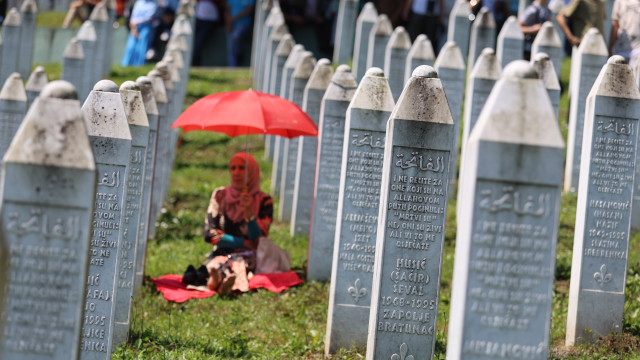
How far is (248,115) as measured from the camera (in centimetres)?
1104

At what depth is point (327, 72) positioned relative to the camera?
12.9 m

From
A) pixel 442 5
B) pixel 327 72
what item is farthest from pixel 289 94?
pixel 442 5

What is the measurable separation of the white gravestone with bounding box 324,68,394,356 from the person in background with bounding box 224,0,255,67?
51.1ft

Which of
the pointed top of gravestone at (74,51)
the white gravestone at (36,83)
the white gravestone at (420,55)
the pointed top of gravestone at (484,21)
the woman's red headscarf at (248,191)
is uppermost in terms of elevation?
the pointed top of gravestone at (484,21)

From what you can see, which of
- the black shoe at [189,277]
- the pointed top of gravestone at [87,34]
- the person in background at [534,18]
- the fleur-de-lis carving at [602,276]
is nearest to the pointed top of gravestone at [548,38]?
the person in background at [534,18]

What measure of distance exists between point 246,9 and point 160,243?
40.0 feet

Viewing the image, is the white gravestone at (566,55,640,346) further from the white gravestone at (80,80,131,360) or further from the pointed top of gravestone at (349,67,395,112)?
the white gravestone at (80,80,131,360)

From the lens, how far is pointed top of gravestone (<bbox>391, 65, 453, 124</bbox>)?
758cm

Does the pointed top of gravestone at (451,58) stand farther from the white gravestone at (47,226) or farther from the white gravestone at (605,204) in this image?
the white gravestone at (47,226)

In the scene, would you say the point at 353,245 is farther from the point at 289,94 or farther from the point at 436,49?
the point at 436,49

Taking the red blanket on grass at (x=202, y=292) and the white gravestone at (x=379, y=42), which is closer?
the red blanket on grass at (x=202, y=292)

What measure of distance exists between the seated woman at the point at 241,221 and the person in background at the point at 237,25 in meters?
13.3

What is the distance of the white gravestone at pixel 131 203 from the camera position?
346 inches

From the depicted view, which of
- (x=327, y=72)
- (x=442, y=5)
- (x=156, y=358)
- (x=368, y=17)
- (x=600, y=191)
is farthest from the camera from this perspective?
(x=442, y=5)
